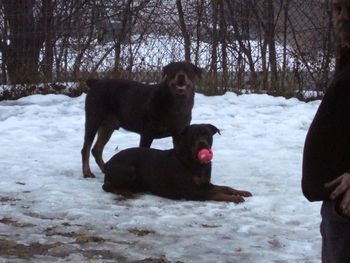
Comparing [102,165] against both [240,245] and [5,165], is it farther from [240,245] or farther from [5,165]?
[240,245]

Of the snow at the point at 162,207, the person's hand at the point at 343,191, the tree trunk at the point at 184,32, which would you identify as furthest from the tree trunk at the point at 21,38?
the person's hand at the point at 343,191

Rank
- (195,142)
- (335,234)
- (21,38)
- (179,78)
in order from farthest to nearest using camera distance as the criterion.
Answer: (21,38)
(179,78)
(195,142)
(335,234)

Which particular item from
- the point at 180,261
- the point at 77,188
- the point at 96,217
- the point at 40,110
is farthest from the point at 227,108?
the point at 180,261

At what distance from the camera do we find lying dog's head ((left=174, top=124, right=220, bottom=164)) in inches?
Answer: 255

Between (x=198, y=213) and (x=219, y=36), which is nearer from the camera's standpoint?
(x=198, y=213)

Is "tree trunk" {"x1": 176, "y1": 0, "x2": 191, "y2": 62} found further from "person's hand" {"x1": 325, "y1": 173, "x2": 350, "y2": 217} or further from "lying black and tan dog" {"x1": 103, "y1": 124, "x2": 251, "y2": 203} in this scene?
"person's hand" {"x1": 325, "y1": 173, "x2": 350, "y2": 217}

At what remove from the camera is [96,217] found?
19.4 feet

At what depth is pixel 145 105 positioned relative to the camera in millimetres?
7469

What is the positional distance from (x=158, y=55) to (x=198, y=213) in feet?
26.1

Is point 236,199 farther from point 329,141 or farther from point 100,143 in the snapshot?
point 329,141

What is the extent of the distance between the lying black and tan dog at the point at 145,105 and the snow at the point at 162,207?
1.86 ft

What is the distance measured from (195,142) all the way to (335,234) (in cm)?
373

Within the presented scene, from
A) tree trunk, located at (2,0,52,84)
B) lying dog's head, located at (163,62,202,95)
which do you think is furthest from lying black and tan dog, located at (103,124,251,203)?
tree trunk, located at (2,0,52,84)

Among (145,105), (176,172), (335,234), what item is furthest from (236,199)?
(335,234)
